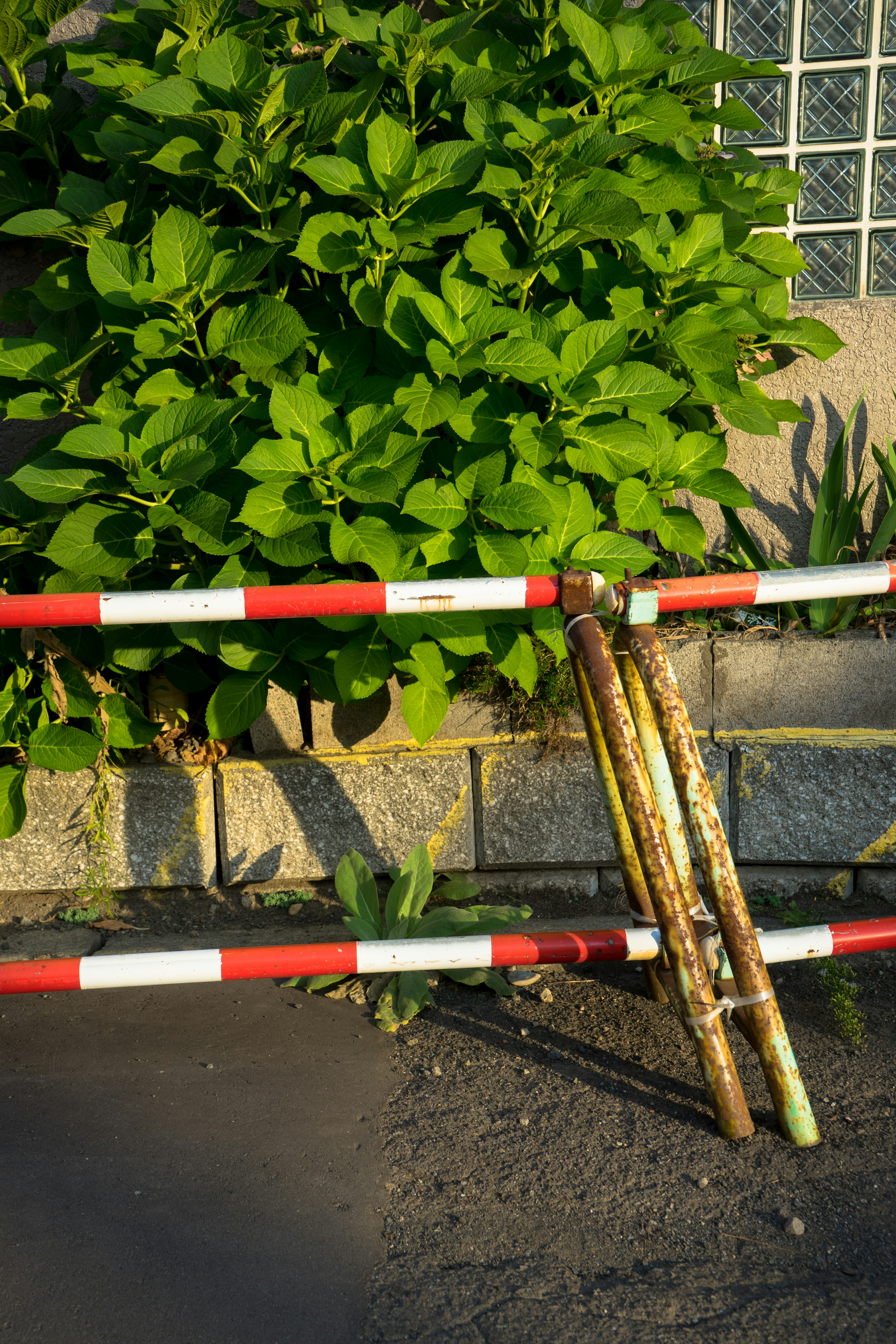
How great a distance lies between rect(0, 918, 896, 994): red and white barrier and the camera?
185cm

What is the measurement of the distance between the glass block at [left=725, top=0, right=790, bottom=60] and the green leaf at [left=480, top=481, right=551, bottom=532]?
7.17 ft

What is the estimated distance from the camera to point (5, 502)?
235 centimetres

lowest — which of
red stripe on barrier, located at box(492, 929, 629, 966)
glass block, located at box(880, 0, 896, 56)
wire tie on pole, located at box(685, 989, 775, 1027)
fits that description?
red stripe on barrier, located at box(492, 929, 629, 966)

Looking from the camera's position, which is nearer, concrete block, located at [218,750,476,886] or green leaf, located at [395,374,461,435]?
green leaf, located at [395,374,461,435]

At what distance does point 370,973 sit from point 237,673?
2.91ft

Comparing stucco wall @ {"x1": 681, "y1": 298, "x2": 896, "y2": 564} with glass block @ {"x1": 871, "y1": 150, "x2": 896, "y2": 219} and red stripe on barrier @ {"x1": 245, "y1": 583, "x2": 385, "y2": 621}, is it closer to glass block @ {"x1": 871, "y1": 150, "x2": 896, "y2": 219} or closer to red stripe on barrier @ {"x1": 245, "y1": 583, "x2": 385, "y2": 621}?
glass block @ {"x1": 871, "y1": 150, "x2": 896, "y2": 219}

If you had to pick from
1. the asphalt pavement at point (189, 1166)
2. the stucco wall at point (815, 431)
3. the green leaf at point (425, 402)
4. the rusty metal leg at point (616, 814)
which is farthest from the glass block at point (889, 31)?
the asphalt pavement at point (189, 1166)

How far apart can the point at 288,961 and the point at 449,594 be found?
806mm

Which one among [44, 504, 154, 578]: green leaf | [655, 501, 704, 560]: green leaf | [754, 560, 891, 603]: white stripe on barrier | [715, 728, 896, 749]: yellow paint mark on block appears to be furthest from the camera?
[715, 728, 896, 749]: yellow paint mark on block

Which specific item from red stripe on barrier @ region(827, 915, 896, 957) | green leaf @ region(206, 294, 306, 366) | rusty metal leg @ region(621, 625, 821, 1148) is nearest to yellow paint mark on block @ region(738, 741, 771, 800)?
red stripe on barrier @ region(827, 915, 896, 957)

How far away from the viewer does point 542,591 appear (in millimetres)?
1774

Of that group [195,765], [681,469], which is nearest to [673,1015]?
[681,469]

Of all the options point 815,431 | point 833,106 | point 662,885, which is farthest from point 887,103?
point 662,885

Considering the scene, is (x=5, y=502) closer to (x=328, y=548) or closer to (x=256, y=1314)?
(x=328, y=548)
